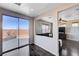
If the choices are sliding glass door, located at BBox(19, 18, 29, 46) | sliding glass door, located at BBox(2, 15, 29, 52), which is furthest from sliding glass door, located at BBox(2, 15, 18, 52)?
sliding glass door, located at BBox(19, 18, 29, 46)

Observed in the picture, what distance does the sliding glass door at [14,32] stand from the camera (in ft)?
14.0

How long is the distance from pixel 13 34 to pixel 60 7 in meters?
3.19

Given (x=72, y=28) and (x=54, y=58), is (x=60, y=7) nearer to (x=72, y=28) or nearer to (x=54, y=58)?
(x=54, y=58)

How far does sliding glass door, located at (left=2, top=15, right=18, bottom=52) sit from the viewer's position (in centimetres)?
430

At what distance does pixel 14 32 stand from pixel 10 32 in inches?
11.8

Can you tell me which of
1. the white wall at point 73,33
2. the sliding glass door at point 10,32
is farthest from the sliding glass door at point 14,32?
the white wall at point 73,33

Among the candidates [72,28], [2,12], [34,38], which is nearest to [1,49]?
[2,12]

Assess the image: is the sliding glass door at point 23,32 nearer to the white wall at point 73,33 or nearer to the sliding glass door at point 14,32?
the sliding glass door at point 14,32

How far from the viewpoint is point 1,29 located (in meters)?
3.89

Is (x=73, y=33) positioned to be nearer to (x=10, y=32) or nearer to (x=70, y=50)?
(x=70, y=50)

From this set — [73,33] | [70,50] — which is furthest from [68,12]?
[73,33]

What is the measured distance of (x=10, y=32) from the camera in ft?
15.7

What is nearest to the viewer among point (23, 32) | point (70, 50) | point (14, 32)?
point (70, 50)

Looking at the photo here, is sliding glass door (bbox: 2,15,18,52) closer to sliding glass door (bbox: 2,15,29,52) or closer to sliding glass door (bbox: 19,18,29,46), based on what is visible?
sliding glass door (bbox: 2,15,29,52)
